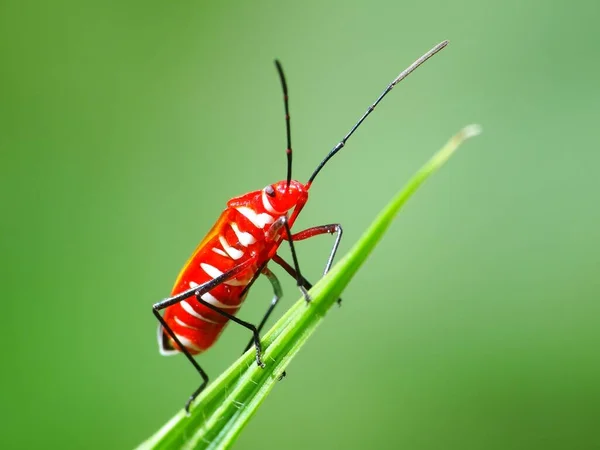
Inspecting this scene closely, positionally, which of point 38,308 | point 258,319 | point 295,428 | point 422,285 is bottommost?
point 295,428

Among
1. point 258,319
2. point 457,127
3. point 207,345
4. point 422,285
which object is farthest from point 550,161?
point 207,345

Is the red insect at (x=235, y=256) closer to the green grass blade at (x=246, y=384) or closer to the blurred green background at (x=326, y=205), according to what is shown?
the green grass blade at (x=246, y=384)

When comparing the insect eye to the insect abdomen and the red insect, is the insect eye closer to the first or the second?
the red insect

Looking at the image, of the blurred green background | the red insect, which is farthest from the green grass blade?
the blurred green background

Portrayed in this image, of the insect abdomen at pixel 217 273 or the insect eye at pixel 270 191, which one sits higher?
the insect eye at pixel 270 191

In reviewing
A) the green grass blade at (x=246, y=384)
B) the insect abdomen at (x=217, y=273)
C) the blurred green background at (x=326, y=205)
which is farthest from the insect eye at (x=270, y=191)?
the blurred green background at (x=326, y=205)

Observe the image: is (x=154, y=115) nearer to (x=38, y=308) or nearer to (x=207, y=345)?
(x=38, y=308)
